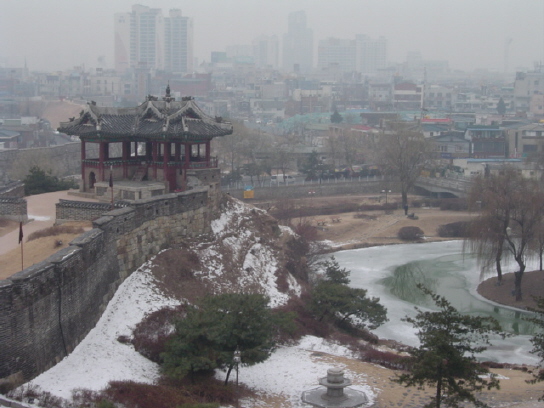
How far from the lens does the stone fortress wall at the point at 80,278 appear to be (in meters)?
14.9

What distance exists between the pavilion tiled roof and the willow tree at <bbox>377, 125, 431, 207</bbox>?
25780 mm

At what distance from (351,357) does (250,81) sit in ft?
540

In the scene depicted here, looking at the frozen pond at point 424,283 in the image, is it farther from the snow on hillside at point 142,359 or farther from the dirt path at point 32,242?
the dirt path at point 32,242

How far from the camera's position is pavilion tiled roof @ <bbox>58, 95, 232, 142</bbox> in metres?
27.2

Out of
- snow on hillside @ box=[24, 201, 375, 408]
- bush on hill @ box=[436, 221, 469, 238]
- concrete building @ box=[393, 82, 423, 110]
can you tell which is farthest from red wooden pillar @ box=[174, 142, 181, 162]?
concrete building @ box=[393, 82, 423, 110]

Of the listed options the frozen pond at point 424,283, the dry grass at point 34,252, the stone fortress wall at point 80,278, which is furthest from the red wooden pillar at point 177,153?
the frozen pond at point 424,283

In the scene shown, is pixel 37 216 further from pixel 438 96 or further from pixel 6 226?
pixel 438 96

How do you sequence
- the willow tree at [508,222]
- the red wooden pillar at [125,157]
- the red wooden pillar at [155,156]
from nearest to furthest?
the red wooden pillar at [155,156] < the red wooden pillar at [125,157] < the willow tree at [508,222]

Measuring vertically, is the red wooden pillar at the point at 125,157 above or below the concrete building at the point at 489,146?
above

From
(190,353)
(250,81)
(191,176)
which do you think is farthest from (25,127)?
(250,81)

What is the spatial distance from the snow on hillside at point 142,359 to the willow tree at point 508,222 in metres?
11.1

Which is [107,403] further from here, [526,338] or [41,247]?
[526,338]

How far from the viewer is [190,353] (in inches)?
682

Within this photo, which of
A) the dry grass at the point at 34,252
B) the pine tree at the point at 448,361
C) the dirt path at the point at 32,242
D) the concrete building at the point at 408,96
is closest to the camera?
the pine tree at the point at 448,361
